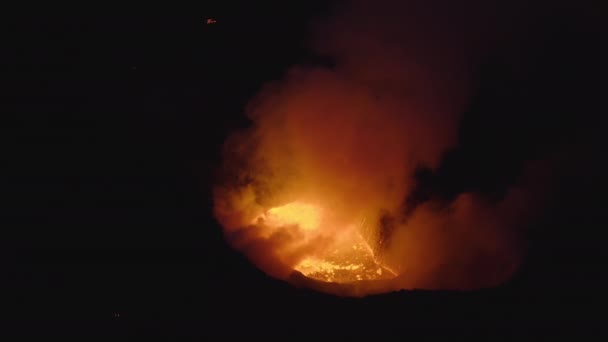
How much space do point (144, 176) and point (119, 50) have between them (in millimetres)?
1129

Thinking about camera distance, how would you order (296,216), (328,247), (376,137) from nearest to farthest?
(328,247), (296,216), (376,137)

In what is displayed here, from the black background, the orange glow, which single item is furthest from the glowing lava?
the black background

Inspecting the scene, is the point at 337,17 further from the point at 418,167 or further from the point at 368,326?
the point at 368,326

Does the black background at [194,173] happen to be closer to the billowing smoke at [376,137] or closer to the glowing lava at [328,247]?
the billowing smoke at [376,137]

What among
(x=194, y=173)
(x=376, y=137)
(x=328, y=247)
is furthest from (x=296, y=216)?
(x=376, y=137)

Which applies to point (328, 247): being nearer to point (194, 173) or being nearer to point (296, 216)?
point (296, 216)

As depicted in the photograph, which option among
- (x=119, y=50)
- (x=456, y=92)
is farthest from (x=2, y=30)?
(x=456, y=92)

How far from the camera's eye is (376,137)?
495cm

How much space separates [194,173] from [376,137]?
184 cm

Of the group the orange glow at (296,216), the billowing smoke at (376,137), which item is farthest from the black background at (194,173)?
the orange glow at (296,216)

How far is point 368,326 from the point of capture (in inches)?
119

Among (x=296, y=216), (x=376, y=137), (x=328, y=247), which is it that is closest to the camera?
(x=328, y=247)

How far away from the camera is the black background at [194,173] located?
3176 mm

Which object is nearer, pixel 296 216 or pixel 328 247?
pixel 328 247
